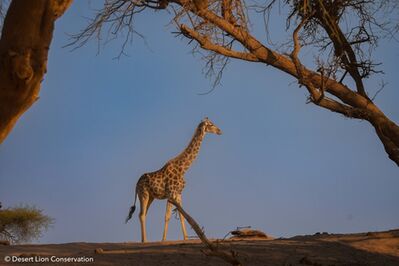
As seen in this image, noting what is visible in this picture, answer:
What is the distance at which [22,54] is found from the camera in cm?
352

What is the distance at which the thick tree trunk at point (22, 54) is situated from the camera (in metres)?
3.47

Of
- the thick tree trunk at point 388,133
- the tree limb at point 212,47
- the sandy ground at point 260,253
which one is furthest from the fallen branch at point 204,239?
the thick tree trunk at point 388,133

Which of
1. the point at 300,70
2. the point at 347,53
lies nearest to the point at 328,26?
the point at 347,53

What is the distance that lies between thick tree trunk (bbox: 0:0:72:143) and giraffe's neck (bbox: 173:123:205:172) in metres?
10.5

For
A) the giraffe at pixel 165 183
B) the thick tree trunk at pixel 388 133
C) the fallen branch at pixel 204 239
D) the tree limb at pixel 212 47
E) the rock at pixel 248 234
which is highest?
the tree limb at pixel 212 47

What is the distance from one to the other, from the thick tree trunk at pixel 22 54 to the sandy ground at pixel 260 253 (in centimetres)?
529

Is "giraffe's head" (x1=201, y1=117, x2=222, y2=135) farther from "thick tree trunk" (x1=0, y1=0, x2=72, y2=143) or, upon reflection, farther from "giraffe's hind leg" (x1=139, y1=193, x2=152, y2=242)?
"thick tree trunk" (x1=0, y1=0, x2=72, y2=143)

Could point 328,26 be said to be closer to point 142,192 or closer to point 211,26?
point 211,26

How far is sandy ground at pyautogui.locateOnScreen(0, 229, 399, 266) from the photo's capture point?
888 cm

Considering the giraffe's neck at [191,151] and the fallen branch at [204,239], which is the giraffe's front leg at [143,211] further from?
the fallen branch at [204,239]

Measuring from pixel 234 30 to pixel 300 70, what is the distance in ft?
3.67

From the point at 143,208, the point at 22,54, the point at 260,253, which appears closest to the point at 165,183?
the point at 143,208

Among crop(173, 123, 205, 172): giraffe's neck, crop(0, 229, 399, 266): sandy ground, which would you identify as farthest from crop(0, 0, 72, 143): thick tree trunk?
crop(173, 123, 205, 172): giraffe's neck

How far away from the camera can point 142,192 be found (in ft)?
45.8
